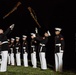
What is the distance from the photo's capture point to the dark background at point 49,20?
29.0m

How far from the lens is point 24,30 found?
37719mm

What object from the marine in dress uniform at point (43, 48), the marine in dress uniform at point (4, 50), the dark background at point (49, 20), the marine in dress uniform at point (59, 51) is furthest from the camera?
the dark background at point (49, 20)

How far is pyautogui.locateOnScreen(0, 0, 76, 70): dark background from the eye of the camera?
29.0 meters

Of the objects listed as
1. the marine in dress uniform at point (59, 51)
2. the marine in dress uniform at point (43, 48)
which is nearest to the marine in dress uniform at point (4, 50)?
the marine in dress uniform at point (43, 48)

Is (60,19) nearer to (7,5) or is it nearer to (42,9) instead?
(42,9)

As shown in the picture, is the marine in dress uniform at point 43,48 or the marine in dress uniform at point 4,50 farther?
the marine in dress uniform at point 43,48

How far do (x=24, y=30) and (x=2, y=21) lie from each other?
4250 millimetres

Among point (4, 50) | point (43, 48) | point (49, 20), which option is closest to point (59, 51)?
point (43, 48)

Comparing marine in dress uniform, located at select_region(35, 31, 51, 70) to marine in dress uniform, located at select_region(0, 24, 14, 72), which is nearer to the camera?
marine in dress uniform, located at select_region(0, 24, 14, 72)

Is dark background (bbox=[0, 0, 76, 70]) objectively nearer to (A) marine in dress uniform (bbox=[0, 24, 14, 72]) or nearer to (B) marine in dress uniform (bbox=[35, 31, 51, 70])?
(B) marine in dress uniform (bbox=[35, 31, 51, 70])

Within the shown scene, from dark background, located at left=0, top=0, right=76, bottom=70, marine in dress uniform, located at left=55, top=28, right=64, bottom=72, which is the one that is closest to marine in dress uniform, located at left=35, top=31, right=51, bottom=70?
marine in dress uniform, located at left=55, top=28, right=64, bottom=72

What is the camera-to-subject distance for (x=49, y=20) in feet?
107

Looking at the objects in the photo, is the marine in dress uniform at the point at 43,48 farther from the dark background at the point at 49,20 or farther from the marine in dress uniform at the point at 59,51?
the dark background at the point at 49,20

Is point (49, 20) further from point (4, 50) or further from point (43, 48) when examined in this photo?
point (4, 50)
